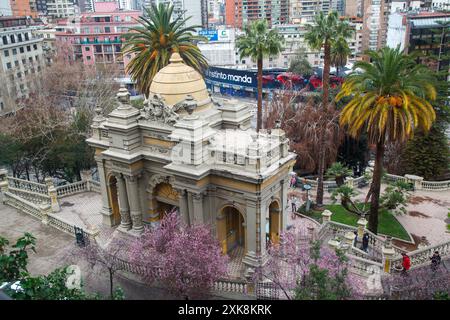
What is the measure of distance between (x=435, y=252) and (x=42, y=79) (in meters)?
53.9

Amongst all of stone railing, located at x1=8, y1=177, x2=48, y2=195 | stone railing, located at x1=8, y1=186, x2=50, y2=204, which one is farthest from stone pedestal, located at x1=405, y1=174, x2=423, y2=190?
stone railing, located at x1=8, y1=177, x2=48, y2=195

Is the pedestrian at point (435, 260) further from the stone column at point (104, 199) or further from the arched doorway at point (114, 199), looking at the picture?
the stone column at point (104, 199)

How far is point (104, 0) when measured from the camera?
10544cm

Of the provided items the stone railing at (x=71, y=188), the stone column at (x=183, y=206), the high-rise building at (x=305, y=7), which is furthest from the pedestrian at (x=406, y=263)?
the high-rise building at (x=305, y=7)

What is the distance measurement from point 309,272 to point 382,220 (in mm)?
14550

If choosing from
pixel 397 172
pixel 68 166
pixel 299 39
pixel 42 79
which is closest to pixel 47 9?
pixel 299 39

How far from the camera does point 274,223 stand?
77.4 feet

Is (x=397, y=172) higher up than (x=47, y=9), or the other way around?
(x=47, y=9)

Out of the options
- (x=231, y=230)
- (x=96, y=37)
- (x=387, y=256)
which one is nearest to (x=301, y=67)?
(x=96, y=37)

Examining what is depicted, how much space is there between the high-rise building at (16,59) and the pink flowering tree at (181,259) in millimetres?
44282

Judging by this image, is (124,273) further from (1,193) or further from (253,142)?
(1,193)

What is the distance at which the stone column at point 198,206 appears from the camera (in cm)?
2141

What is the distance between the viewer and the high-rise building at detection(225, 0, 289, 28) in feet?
438
